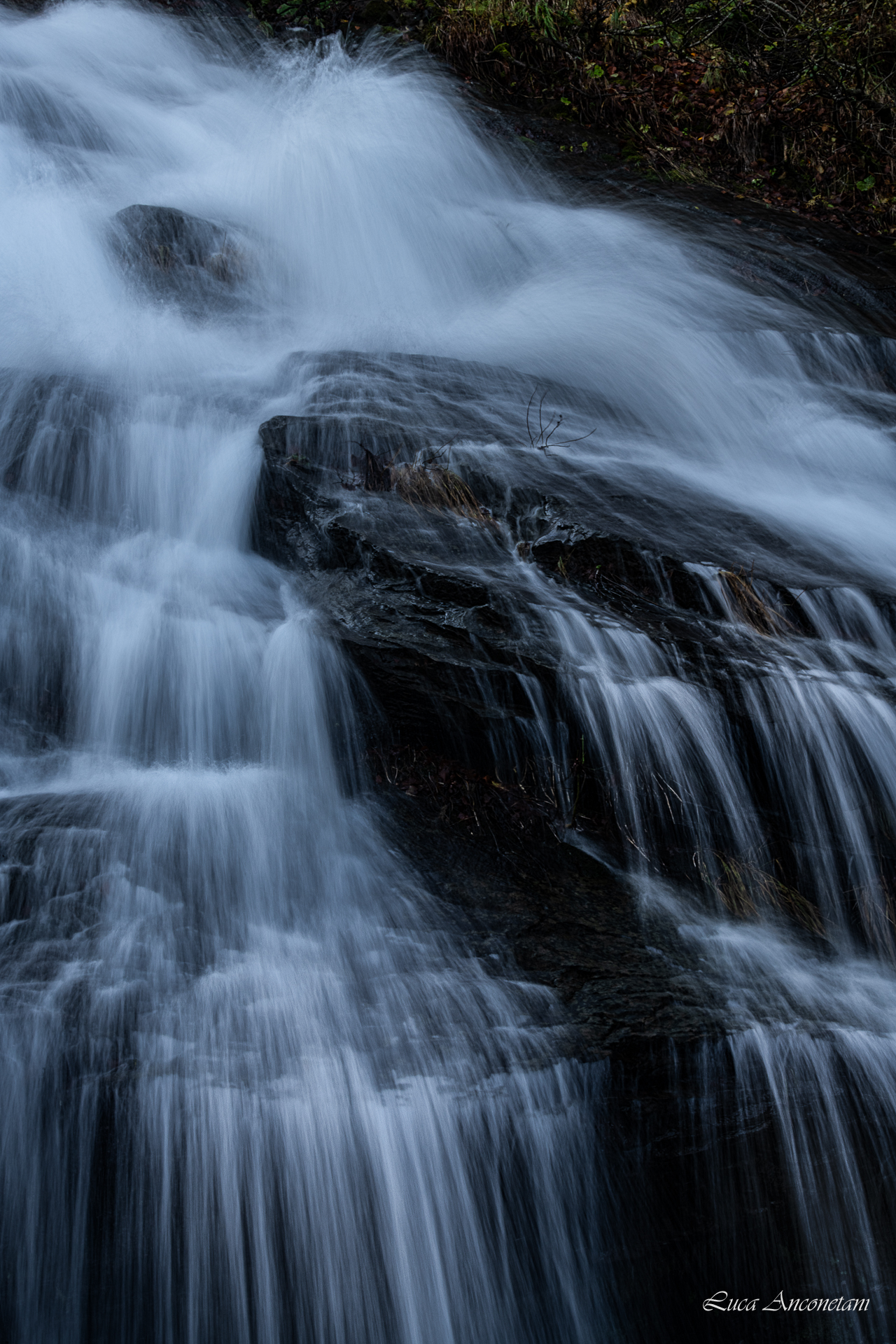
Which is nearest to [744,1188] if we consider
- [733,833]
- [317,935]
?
[733,833]

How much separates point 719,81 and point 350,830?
9002 millimetres

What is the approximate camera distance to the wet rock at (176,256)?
24.3 feet

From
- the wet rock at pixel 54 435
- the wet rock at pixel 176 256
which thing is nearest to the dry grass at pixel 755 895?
the wet rock at pixel 54 435

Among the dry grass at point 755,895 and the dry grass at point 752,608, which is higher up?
the dry grass at point 752,608

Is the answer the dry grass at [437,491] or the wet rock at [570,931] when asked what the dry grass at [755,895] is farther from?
the dry grass at [437,491]

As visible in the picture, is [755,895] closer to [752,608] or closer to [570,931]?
[570,931]

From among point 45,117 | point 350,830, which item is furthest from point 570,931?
point 45,117

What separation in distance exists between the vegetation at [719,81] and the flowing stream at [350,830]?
1925mm

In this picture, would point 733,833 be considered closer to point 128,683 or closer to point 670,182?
point 128,683

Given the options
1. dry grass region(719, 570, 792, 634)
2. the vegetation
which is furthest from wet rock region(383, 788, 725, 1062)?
the vegetation

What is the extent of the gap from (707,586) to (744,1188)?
Answer: 265 centimetres

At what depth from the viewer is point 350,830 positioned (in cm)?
392

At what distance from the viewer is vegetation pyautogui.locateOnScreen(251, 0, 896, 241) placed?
8.61m

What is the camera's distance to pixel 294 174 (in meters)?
8.93
